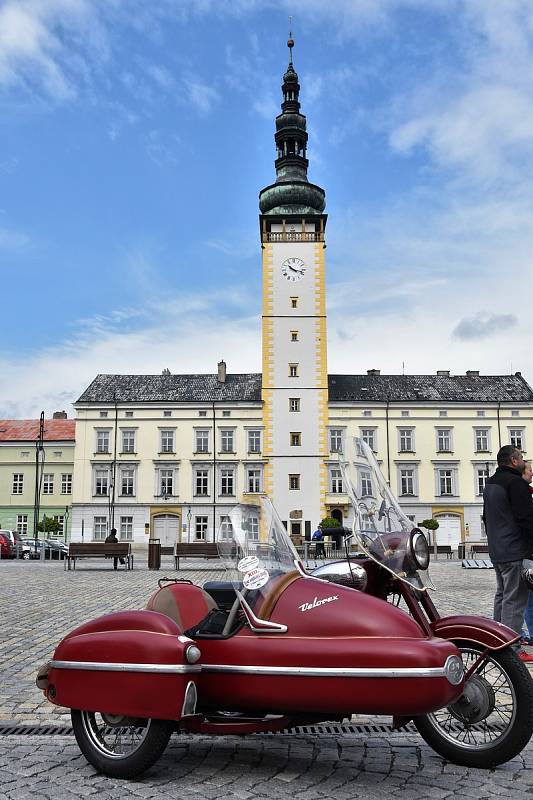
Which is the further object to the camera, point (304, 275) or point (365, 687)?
point (304, 275)

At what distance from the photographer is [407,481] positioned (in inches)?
2152

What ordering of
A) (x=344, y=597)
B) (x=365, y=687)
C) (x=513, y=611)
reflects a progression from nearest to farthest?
(x=365, y=687) → (x=344, y=597) → (x=513, y=611)

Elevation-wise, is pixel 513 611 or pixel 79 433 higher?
pixel 79 433

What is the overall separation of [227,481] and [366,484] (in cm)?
4974

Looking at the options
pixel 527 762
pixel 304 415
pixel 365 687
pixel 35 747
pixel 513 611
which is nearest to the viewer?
pixel 365 687

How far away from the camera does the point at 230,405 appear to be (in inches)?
2147

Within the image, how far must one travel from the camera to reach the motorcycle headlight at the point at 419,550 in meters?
4.06

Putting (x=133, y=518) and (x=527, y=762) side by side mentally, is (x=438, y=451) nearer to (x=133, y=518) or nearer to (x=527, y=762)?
(x=133, y=518)

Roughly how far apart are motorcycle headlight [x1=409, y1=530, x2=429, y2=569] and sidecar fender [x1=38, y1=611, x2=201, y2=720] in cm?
117

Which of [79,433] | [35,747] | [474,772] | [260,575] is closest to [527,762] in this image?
[474,772]

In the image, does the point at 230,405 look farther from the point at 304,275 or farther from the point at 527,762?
the point at 527,762

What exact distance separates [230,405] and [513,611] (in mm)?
47772

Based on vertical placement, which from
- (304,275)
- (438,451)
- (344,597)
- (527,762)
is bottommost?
(527,762)

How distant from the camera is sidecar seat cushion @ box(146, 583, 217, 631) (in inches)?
177
